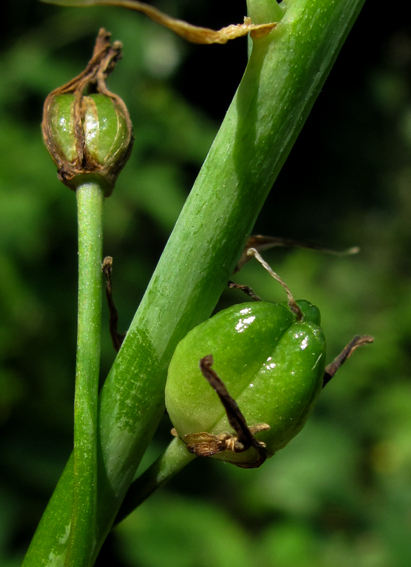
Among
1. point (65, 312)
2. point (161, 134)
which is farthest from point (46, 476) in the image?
point (161, 134)

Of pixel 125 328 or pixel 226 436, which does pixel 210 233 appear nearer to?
pixel 226 436

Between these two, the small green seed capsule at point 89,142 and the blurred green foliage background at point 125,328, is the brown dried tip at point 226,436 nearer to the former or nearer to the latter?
the small green seed capsule at point 89,142

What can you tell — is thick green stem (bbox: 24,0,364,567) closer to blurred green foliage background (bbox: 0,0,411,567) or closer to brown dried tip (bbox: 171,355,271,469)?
brown dried tip (bbox: 171,355,271,469)

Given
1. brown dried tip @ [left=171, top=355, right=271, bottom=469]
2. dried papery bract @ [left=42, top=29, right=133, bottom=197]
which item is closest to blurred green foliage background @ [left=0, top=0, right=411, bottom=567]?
dried papery bract @ [left=42, top=29, right=133, bottom=197]

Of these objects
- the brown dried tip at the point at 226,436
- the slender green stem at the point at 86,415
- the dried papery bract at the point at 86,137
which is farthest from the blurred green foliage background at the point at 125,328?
the brown dried tip at the point at 226,436

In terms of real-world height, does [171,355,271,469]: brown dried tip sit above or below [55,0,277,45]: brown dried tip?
below

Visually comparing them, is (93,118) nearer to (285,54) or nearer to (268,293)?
(285,54)

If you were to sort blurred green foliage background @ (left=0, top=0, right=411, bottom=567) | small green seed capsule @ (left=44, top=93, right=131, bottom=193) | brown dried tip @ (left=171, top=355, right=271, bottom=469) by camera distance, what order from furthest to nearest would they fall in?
1. blurred green foliage background @ (left=0, top=0, right=411, bottom=567)
2. small green seed capsule @ (left=44, top=93, right=131, bottom=193)
3. brown dried tip @ (left=171, top=355, right=271, bottom=469)

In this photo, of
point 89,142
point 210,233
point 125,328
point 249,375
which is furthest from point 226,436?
point 125,328
